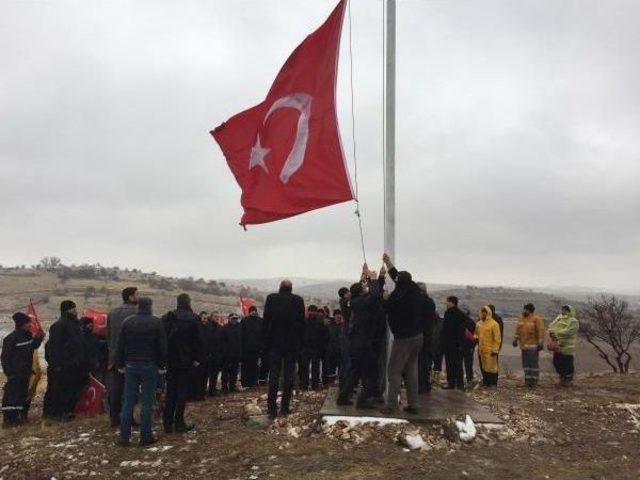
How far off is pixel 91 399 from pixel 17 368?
1.37 m

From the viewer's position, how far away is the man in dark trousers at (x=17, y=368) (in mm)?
9648

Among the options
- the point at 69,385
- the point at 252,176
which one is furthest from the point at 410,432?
the point at 69,385

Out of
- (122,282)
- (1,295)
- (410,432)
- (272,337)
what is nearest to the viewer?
(410,432)

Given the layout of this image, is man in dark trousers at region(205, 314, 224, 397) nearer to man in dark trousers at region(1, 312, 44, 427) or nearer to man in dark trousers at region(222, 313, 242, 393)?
man in dark trousers at region(222, 313, 242, 393)

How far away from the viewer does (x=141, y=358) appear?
763 centimetres

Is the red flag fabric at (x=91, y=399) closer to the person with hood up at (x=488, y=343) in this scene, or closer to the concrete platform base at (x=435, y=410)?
the concrete platform base at (x=435, y=410)

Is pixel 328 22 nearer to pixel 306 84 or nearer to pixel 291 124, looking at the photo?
pixel 306 84

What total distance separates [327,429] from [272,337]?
1697 millimetres

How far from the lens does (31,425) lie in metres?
9.39

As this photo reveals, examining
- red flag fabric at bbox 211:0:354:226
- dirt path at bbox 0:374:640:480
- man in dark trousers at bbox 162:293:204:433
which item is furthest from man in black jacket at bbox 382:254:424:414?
man in dark trousers at bbox 162:293:204:433

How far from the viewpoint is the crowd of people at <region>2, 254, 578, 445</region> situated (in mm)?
7676

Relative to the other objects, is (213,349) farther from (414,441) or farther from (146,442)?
(414,441)

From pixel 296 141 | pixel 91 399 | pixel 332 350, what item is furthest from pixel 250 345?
pixel 296 141

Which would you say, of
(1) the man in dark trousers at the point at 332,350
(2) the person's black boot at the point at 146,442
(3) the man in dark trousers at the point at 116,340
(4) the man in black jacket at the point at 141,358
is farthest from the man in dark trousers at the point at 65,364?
(1) the man in dark trousers at the point at 332,350
